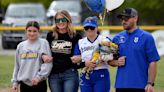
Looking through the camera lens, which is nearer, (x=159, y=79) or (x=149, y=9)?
(x=159, y=79)

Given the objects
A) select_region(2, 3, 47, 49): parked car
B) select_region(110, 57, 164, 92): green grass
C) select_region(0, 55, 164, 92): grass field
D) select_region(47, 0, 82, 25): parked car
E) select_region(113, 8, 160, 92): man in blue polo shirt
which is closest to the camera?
select_region(113, 8, 160, 92): man in blue polo shirt

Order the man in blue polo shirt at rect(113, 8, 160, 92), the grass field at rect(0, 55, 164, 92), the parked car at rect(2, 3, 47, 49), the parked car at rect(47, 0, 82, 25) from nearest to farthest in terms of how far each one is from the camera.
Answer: the man in blue polo shirt at rect(113, 8, 160, 92), the grass field at rect(0, 55, 164, 92), the parked car at rect(2, 3, 47, 49), the parked car at rect(47, 0, 82, 25)

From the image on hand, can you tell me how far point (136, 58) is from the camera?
6.75 meters

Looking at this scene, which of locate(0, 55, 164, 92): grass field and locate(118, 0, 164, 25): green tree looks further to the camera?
locate(118, 0, 164, 25): green tree

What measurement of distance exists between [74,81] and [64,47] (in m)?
0.53

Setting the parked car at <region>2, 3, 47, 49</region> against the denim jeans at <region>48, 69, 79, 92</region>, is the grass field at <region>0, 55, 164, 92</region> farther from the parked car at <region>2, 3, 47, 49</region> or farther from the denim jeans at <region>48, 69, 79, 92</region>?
the parked car at <region>2, 3, 47, 49</region>

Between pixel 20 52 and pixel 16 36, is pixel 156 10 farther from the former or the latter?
pixel 20 52

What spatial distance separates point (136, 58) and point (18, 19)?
16646 mm

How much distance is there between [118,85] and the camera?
6.91m

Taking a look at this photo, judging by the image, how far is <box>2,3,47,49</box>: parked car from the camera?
22438mm

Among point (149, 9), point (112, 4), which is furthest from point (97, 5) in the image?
point (149, 9)

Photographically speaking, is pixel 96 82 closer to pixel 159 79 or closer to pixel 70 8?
pixel 159 79

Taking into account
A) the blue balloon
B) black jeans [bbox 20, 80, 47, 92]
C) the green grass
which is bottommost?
the green grass

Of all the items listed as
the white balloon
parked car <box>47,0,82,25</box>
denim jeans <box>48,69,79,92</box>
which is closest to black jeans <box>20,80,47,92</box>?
denim jeans <box>48,69,79,92</box>
